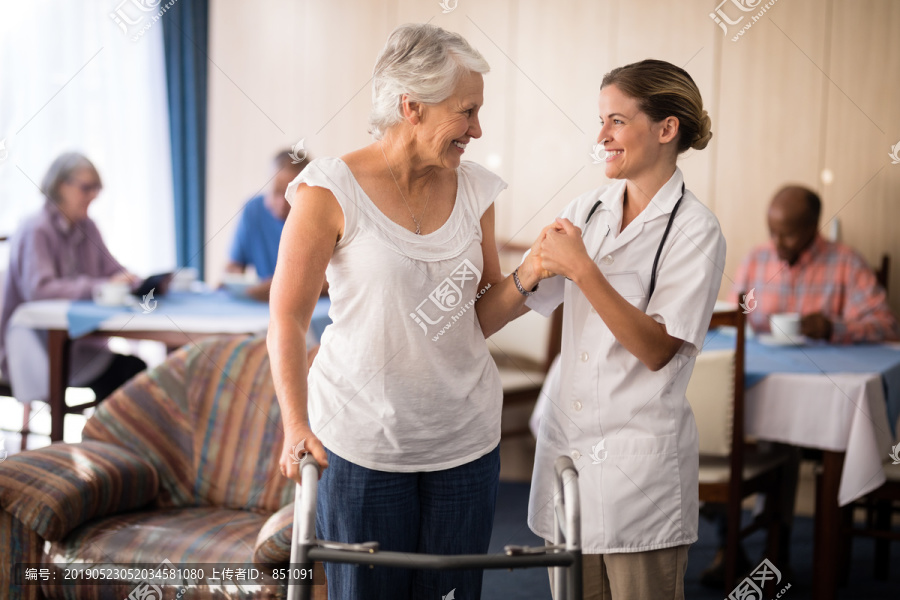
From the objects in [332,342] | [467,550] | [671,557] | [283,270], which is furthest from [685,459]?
[283,270]

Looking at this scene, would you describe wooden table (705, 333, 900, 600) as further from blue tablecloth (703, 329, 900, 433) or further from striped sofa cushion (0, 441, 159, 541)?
striped sofa cushion (0, 441, 159, 541)

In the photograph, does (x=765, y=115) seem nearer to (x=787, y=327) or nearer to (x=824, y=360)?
(x=787, y=327)

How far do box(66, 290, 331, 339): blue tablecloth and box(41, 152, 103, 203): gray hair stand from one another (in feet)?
1.75

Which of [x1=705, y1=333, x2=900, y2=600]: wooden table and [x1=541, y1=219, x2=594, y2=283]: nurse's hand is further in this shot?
[x1=705, y1=333, x2=900, y2=600]: wooden table

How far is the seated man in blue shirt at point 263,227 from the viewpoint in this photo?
A: 4059 mm

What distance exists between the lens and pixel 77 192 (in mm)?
3680

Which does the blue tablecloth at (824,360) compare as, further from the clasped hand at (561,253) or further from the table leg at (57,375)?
the table leg at (57,375)

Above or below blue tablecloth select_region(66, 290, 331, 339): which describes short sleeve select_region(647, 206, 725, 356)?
above

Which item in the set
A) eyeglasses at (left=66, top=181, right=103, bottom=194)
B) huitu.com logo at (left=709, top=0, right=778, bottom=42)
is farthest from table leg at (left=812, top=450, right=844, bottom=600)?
eyeglasses at (left=66, top=181, right=103, bottom=194)

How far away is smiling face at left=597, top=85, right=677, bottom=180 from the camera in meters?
1.43

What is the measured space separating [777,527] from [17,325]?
2.82m

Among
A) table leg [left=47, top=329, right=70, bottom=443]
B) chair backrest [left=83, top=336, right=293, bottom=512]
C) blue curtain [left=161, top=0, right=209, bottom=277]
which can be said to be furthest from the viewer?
blue curtain [left=161, top=0, right=209, bottom=277]

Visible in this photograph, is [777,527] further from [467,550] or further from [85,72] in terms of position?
[85,72]

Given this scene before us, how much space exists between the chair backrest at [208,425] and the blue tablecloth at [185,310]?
62 cm
